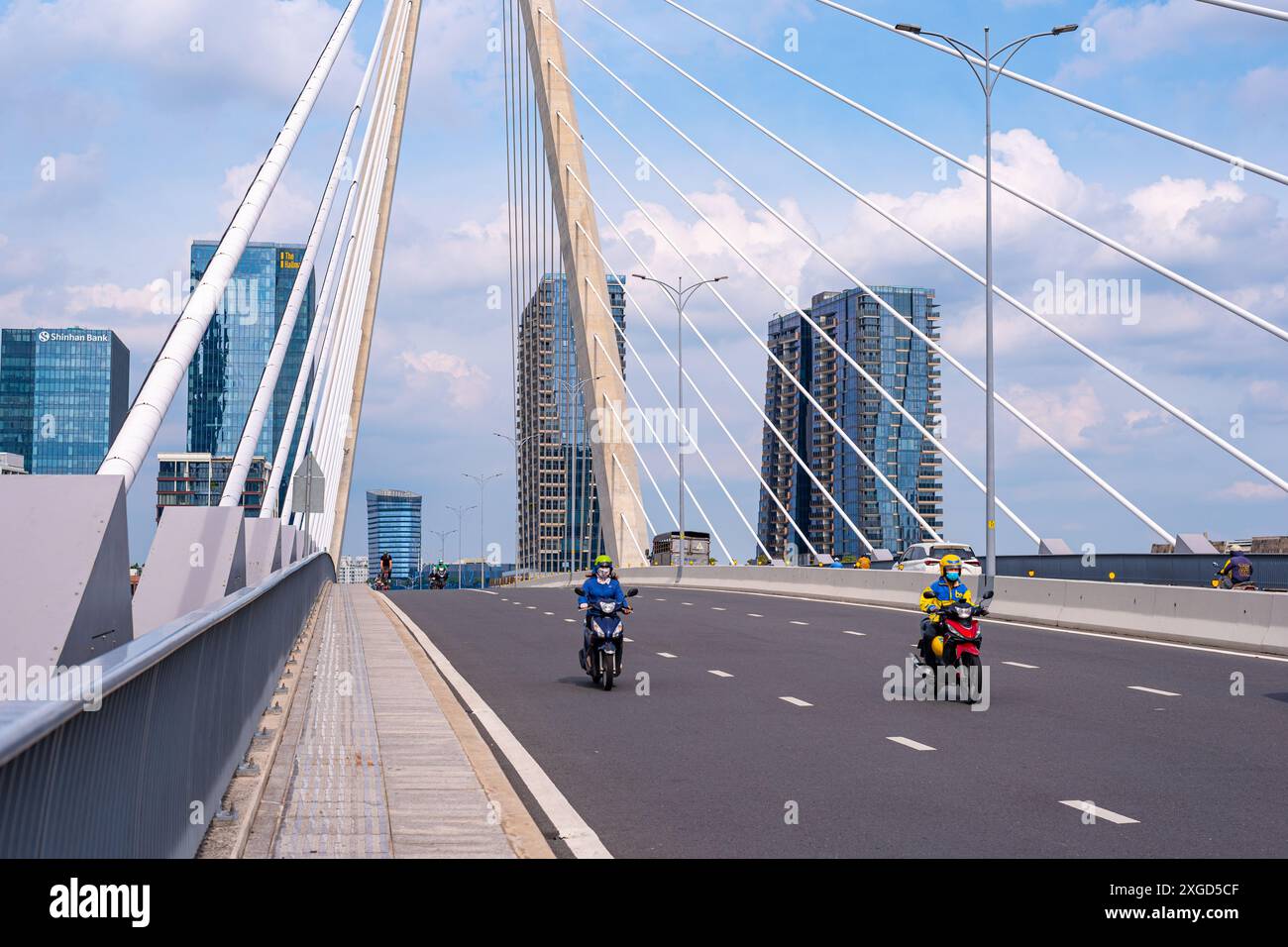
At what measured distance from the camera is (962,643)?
1502 centimetres

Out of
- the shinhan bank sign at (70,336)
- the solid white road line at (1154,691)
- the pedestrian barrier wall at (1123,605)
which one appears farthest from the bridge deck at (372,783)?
the shinhan bank sign at (70,336)

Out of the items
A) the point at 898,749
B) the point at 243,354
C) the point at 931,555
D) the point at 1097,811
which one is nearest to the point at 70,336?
the point at 931,555

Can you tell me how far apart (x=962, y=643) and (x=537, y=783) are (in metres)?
6.60

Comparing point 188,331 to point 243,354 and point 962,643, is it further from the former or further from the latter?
point 243,354

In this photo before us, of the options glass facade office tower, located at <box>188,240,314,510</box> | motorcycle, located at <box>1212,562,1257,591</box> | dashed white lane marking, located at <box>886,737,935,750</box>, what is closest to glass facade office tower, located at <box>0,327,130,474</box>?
glass facade office tower, located at <box>188,240,314,510</box>

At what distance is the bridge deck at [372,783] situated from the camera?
7219 mm

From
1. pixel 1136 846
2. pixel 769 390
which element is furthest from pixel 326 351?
pixel 769 390

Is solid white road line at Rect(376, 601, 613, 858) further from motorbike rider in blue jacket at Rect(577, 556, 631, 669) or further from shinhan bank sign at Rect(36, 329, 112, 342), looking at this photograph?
shinhan bank sign at Rect(36, 329, 112, 342)

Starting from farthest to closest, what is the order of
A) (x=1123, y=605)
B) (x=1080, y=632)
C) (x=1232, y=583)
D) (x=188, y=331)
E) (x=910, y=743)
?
(x=1232, y=583) → (x=1080, y=632) → (x=1123, y=605) → (x=910, y=743) → (x=188, y=331)

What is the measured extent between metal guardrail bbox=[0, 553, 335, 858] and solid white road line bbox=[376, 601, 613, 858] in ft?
6.06

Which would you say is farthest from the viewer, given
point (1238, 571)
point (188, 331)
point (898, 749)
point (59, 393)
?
point (59, 393)

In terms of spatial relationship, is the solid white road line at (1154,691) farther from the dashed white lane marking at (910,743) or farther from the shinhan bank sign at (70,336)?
the shinhan bank sign at (70,336)
